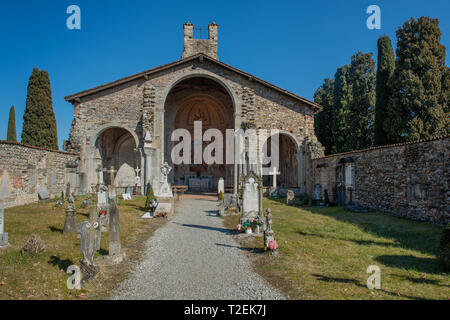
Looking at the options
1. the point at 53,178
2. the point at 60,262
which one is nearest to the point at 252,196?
the point at 60,262

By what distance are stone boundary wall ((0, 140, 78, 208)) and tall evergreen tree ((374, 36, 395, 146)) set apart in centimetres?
2243

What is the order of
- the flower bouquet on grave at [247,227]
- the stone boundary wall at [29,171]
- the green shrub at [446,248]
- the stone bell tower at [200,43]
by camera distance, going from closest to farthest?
the green shrub at [446,248], the flower bouquet on grave at [247,227], the stone boundary wall at [29,171], the stone bell tower at [200,43]

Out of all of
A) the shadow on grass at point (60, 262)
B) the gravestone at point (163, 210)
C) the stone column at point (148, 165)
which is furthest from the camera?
the stone column at point (148, 165)

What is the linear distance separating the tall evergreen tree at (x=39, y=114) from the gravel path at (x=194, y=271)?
20.6m

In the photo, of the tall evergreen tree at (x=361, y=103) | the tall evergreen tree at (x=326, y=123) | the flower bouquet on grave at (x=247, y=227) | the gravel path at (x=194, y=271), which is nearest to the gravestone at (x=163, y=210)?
the gravel path at (x=194, y=271)

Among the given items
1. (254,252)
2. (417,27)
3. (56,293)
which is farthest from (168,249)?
(417,27)

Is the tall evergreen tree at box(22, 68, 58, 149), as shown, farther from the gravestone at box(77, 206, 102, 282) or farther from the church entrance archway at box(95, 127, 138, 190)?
the gravestone at box(77, 206, 102, 282)

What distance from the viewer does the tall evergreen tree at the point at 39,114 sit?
77.8 feet

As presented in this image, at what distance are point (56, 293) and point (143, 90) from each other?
17.9m

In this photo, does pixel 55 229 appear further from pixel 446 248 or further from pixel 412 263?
pixel 446 248

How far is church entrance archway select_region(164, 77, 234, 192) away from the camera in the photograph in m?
25.5

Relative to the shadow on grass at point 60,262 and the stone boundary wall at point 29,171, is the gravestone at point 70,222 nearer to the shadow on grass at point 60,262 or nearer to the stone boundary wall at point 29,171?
the shadow on grass at point 60,262

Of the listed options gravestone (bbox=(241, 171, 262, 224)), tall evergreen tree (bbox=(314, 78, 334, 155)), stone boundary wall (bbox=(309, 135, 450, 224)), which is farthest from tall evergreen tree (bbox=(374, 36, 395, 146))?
gravestone (bbox=(241, 171, 262, 224))

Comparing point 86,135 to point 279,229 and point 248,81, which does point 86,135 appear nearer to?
point 248,81
